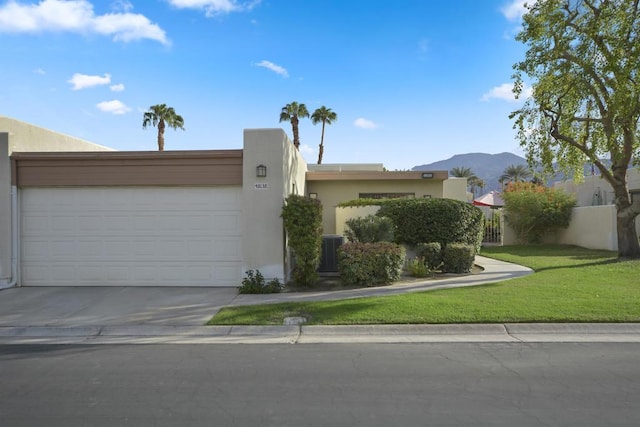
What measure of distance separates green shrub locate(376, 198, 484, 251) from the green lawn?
3240 millimetres

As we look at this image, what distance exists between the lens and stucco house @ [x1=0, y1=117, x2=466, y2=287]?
35.6 ft

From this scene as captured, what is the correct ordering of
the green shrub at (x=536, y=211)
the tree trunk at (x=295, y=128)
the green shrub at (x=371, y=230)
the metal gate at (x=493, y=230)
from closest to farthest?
the green shrub at (x=371, y=230) → the green shrub at (x=536, y=211) → the metal gate at (x=493, y=230) → the tree trunk at (x=295, y=128)

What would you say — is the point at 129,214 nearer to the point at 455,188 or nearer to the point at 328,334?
the point at 328,334

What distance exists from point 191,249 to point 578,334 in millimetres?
8393

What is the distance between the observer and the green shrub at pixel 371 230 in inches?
490

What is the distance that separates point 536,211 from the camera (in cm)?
2056

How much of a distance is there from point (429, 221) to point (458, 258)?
166cm

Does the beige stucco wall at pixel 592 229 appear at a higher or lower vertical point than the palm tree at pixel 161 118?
lower

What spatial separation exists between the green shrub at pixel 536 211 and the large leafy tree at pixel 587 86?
5.80 metres

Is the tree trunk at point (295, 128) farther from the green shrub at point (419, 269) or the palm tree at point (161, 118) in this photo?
the green shrub at point (419, 269)

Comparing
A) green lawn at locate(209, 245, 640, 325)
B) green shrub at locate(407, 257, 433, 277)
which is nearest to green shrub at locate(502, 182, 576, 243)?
green lawn at locate(209, 245, 640, 325)

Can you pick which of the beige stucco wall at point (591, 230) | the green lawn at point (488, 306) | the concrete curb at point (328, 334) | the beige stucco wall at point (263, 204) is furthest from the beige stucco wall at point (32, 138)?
the beige stucco wall at point (591, 230)

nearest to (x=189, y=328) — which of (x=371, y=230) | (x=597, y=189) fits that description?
(x=371, y=230)

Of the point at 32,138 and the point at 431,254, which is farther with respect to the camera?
the point at 431,254
